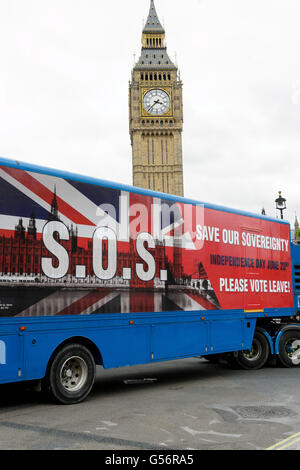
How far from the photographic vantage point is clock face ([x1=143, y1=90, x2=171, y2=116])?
94.6m

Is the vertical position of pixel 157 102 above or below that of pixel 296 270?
above

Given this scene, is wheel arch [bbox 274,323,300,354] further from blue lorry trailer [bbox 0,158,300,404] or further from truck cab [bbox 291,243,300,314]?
truck cab [bbox 291,243,300,314]

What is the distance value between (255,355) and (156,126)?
8645cm

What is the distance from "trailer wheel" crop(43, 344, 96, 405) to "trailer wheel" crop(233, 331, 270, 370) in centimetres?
483

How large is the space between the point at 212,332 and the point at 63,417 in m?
4.07

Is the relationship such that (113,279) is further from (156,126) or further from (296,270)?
(156,126)

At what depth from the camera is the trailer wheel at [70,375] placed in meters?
7.20

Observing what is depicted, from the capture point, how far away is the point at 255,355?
11648mm

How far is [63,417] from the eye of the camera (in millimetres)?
6621

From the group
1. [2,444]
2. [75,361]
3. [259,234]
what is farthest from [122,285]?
[259,234]

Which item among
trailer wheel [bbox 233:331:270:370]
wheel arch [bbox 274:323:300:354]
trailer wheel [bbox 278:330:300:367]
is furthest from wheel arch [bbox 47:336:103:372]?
trailer wheel [bbox 278:330:300:367]

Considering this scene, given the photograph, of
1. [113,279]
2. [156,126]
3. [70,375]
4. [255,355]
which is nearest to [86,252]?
[113,279]

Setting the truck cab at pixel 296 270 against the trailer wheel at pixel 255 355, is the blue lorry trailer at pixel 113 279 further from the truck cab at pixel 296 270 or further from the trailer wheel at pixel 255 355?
the truck cab at pixel 296 270
